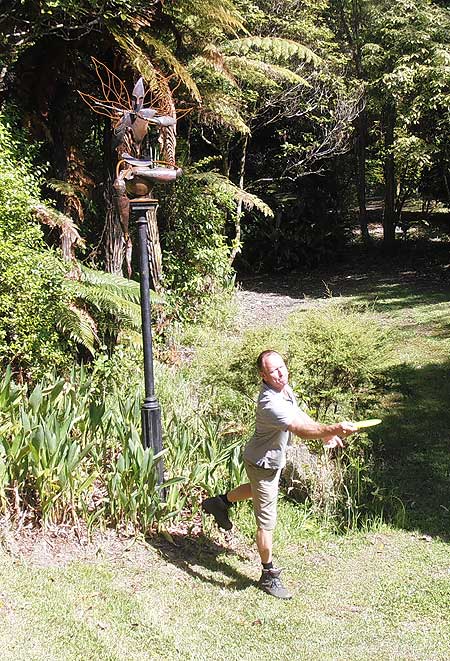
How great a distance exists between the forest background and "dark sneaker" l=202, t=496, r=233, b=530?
0.74 feet

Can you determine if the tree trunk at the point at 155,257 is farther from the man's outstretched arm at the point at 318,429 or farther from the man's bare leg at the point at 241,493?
the man's outstretched arm at the point at 318,429

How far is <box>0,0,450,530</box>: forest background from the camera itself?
4660mm

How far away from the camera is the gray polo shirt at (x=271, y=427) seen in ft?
12.3

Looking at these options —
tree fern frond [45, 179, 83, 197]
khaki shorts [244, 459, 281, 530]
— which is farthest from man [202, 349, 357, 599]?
tree fern frond [45, 179, 83, 197]

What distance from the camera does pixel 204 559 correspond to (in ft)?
13.9

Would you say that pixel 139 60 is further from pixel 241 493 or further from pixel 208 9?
pixel 241 493

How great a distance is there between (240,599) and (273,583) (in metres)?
0.20

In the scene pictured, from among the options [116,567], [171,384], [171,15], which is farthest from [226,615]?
[171,15]

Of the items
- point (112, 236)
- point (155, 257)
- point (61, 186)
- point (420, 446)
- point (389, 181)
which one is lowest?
point (420, 446)

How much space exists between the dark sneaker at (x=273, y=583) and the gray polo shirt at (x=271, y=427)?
0.57m

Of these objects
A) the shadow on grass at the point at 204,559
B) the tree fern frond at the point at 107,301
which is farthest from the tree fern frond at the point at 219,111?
the shadow on grass at the point at 204,559

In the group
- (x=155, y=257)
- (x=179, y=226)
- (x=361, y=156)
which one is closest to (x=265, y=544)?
(x=155, y=257)

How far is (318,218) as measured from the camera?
1552 cm

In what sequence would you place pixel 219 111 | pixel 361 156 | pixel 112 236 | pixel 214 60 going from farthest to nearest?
pixel 361 156 → pixel 219 111 → pixel 214 60 → pixel 112 236
